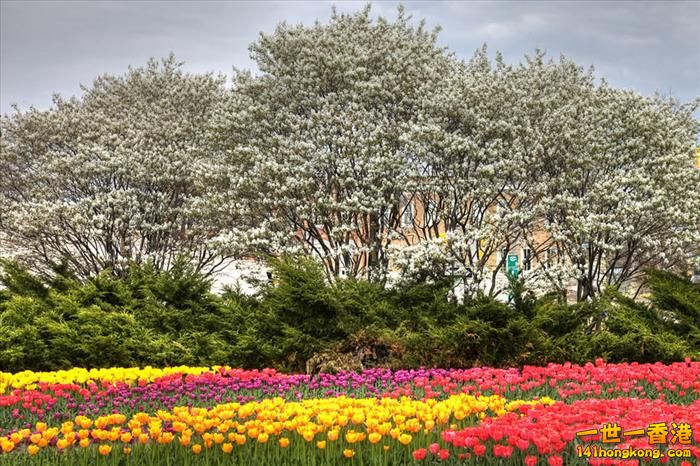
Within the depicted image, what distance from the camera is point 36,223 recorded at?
70.1 ft

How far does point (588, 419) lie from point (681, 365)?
4.98m

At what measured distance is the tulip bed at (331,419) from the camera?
13.8ft

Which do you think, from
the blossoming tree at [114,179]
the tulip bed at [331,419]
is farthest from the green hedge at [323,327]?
the blossoming tree at [114,179]

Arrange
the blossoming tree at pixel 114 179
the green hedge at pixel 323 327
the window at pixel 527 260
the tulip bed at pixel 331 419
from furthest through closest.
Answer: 1. the blossoming tree at pixel 114 179
2. the window at pixel 527 260
3. the green hedge at pixel 323 327
4. the tulip bed at pixel 331 419

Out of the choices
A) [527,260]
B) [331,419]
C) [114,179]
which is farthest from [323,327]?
[114,179]

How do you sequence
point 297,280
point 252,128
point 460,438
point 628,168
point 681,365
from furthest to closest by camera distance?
point 252,128 → point 628,168 → point 297,280 → point 681,365 → point 460,438

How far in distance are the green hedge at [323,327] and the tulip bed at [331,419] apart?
92.1 inches

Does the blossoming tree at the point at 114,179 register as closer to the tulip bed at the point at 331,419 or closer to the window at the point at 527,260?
the window at the point at 527,260

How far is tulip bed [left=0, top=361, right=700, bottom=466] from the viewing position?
13.8 ft

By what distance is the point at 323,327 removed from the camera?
11.5m

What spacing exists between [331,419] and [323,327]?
269 inches

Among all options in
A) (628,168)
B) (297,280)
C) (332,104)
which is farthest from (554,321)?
(332,104)

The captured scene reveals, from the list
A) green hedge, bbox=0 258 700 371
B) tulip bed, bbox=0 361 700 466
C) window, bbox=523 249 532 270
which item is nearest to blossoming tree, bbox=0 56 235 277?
green hedge, bbox=0 258 700 371

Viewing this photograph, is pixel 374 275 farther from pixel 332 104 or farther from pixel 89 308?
pixel 89 308
